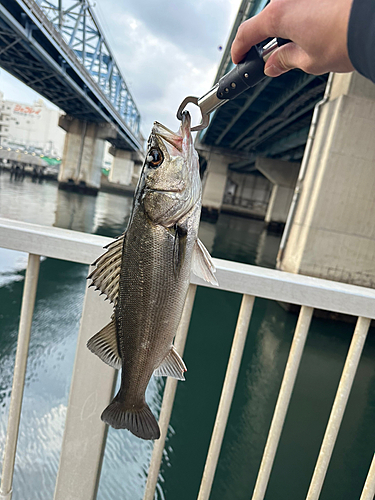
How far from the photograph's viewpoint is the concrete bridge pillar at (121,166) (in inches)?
2288

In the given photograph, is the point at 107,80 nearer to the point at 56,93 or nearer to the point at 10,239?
the point at 56,93

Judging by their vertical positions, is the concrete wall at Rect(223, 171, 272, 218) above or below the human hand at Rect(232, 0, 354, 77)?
above

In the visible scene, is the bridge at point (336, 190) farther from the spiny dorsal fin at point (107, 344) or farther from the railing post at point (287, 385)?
the spiny dorsal fin at point (107, 344)

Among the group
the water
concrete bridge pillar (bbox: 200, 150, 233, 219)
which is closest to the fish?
the water

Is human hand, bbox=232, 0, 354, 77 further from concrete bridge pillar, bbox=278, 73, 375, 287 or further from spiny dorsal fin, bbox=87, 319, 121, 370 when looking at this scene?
concrete bridge pillar, bbox=278, 73, 375, 287

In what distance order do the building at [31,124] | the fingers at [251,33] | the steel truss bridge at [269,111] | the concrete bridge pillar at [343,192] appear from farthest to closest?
the building at [31,124] < the steel truss bridge at [269,111] < the concrete bridge pillar at [343,192] < the fingers at [251,33]

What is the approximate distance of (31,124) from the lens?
10669 centimetres

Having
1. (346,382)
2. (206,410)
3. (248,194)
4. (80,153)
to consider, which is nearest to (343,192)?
(206,410)

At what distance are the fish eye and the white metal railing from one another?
63 centimetres

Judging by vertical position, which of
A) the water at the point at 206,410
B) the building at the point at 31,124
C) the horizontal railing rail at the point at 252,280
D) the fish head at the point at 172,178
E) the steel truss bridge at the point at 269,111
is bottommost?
the water at the point at 206,410

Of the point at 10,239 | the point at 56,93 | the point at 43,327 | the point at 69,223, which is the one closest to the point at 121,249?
the point at 10,239

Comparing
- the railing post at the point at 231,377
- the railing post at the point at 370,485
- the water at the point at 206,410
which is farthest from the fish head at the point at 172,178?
the water at the point at 206,410

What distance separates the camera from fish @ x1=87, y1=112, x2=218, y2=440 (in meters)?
0.90

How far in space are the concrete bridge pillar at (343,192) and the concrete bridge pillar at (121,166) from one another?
165ft
